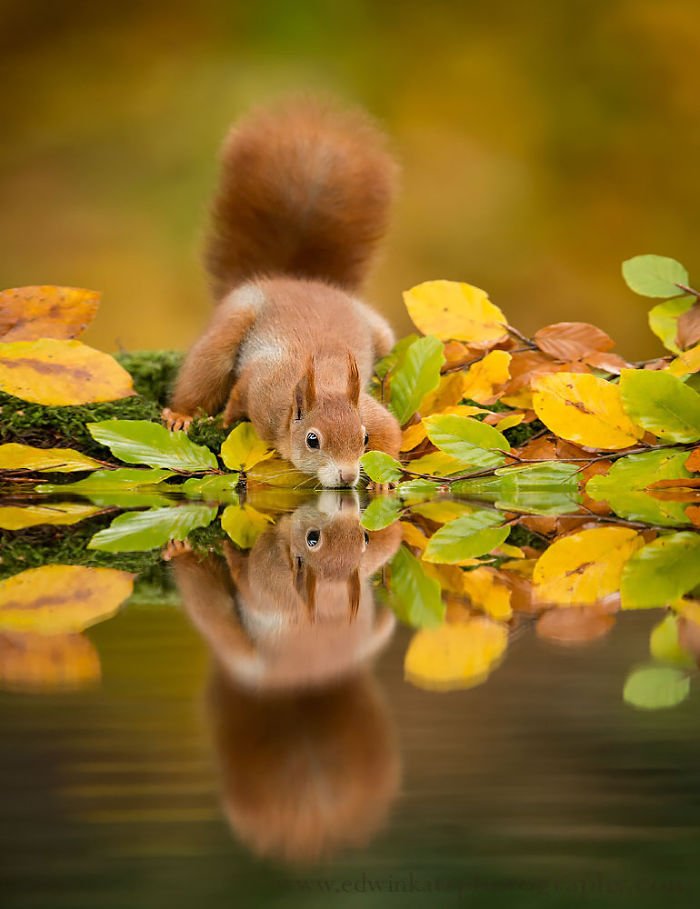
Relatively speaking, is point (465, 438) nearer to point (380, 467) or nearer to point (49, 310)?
point (380, 467)

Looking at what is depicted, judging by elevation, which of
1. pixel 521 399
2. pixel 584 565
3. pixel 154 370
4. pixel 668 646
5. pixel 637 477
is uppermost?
pixel 668 646

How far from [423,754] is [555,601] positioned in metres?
0.30

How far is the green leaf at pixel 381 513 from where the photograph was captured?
3.37 ft

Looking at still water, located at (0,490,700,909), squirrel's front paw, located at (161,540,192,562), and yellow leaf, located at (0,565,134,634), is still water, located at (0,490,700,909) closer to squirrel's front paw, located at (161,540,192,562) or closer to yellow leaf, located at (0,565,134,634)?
yellow leaf, located at (0,565,134,634)

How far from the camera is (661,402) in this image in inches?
44.6

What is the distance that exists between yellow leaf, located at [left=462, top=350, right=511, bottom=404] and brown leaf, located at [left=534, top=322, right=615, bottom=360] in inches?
5.4

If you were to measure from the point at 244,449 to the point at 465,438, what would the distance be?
0.40 meters

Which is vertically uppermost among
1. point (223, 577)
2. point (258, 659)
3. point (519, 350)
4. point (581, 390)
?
point (258, 659)

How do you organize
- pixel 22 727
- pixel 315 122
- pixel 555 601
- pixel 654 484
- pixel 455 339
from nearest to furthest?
pixel 22 727 → pixel 555 601 → pixel 654 484 → pixel 455 339 → pixel 315 122

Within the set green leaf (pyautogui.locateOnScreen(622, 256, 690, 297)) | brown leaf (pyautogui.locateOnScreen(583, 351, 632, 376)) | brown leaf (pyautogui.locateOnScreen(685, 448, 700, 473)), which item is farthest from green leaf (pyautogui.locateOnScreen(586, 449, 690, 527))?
green leaf (pyautogui.locateOnScreen(622, 256, 690, 297))

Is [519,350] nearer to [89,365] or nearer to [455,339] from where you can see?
[455,339]

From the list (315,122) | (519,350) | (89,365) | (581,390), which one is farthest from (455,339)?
(315,122)

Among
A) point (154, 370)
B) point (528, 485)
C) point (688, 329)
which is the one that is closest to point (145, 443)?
point (528, 485)

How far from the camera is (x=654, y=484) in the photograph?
1210mm
